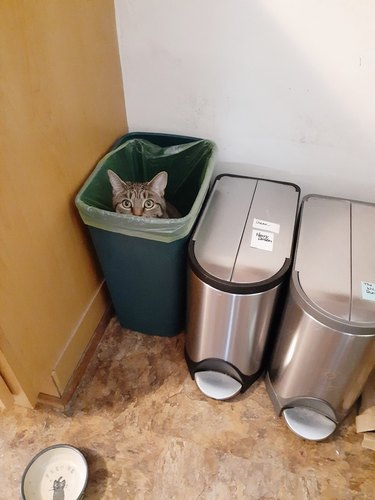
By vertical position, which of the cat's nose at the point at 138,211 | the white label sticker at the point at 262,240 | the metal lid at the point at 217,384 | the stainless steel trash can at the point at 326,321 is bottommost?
the metal lid at the point at 217,384

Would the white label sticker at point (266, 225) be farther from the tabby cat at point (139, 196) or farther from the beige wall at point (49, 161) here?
the beige wall at point (49, 161)

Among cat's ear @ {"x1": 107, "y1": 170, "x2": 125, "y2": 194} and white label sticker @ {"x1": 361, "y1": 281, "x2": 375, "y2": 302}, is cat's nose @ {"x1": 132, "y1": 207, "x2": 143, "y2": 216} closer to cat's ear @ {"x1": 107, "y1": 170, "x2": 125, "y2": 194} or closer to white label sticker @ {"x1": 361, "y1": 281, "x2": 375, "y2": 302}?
cat's ear @ {"x1": 107, "y1": 170, "x2": 125, "y2": 194}

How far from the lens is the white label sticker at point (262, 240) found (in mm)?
1001

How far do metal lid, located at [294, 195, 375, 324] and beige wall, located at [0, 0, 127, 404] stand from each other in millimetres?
610

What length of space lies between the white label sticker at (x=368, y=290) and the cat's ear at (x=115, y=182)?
67 centimetres

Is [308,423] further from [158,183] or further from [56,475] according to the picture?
[158,183]

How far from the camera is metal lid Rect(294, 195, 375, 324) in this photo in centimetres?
88

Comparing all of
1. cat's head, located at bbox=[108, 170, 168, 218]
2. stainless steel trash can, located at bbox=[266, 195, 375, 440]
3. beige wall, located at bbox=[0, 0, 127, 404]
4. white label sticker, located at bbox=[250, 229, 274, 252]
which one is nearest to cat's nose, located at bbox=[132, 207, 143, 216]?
cat's head, located at bbox=[108, 170, 168, 218]

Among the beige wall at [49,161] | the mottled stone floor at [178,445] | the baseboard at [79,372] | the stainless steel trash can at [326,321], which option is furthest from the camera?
the baseboard at [79,372]

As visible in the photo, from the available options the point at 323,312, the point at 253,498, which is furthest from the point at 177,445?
the point at 323,312

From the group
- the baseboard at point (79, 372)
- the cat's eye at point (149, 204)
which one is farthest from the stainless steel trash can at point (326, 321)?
the baseboard at point (79, 372)

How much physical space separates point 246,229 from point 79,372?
67 centimetres

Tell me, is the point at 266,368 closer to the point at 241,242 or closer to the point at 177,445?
the point at 177,445

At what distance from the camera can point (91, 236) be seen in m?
1.08
